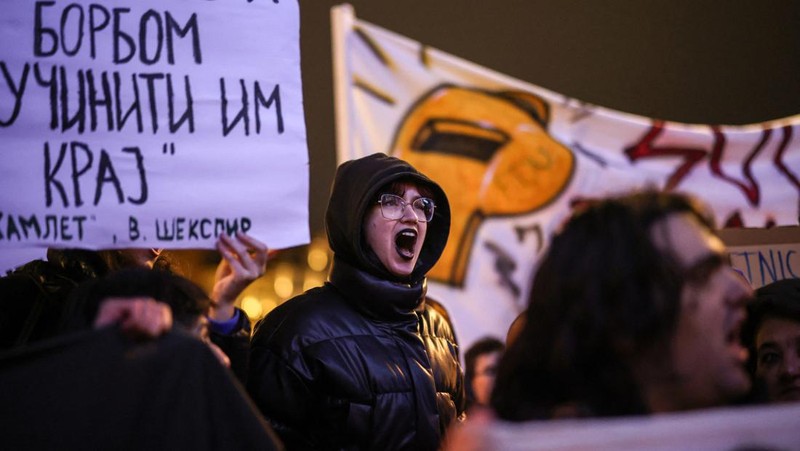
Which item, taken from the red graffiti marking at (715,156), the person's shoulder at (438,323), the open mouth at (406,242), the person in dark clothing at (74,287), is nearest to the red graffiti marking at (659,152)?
the red graffiti marking at (715,156)

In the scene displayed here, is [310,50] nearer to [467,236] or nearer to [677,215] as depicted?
[467,236]

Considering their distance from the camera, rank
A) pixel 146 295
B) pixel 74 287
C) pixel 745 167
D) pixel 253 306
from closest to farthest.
Answer: pixel 146 295 < pixel 74 287 < pixel 745 167 < pixel 253 306

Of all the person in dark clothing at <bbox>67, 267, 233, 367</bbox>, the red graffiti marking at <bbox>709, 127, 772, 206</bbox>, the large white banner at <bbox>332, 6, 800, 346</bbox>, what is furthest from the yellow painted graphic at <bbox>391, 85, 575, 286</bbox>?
the person in dark clothing at <bbox>67, 267, 233, 367</bbox>

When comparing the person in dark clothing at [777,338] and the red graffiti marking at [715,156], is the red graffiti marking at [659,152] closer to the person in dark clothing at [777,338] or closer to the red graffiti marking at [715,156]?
the red graffiti marking at [715,156]

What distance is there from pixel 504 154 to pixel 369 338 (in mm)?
1175

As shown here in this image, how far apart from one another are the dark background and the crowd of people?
94.5 inches

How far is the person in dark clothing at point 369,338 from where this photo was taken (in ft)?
7.73

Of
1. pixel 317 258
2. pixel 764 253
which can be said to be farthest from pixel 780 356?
pixel 317 258

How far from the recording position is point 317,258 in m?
6.55

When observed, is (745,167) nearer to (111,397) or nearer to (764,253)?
(764,253)

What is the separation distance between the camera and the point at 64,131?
83.4 inches

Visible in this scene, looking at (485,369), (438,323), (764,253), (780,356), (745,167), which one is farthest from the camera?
(745,167)

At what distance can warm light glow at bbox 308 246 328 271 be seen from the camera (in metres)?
6.52

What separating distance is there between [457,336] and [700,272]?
173 centimetres
